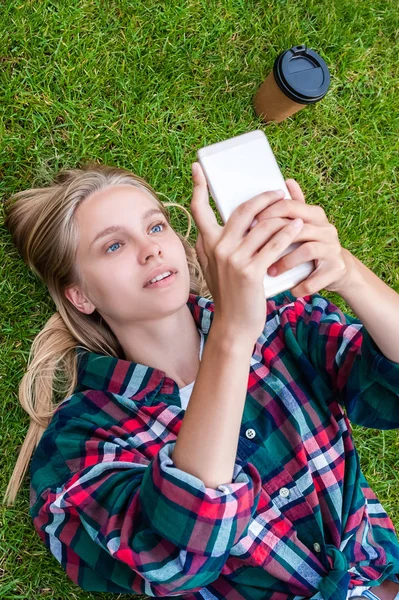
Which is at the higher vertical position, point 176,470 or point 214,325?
point 214,325

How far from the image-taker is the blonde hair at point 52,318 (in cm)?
250

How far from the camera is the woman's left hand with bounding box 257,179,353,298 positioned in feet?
4.95

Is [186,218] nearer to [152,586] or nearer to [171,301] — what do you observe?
[171,301]

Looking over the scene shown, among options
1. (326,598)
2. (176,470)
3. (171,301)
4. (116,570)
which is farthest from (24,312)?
(326,598)

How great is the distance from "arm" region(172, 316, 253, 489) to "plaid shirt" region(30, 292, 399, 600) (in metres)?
0.29

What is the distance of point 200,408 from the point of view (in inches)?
61.8

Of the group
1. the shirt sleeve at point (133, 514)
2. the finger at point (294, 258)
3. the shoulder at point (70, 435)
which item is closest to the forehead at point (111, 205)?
the shoulder at point (70, 435)

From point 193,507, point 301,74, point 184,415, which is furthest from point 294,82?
point 193,507

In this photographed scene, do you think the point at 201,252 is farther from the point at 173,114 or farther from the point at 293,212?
the point at 173,114

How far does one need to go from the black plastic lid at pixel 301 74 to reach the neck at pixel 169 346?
124 centimetres

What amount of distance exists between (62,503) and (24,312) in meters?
1.13

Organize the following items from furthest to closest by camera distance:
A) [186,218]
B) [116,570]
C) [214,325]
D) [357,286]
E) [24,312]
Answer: [186,218]
[24,312]
[116,570]
[357,286]
[214,325]

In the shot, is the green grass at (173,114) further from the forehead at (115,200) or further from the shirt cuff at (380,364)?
the shirt cuff at (380,364)

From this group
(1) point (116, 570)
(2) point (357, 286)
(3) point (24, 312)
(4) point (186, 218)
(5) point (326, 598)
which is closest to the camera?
(2) point (357, 286)
